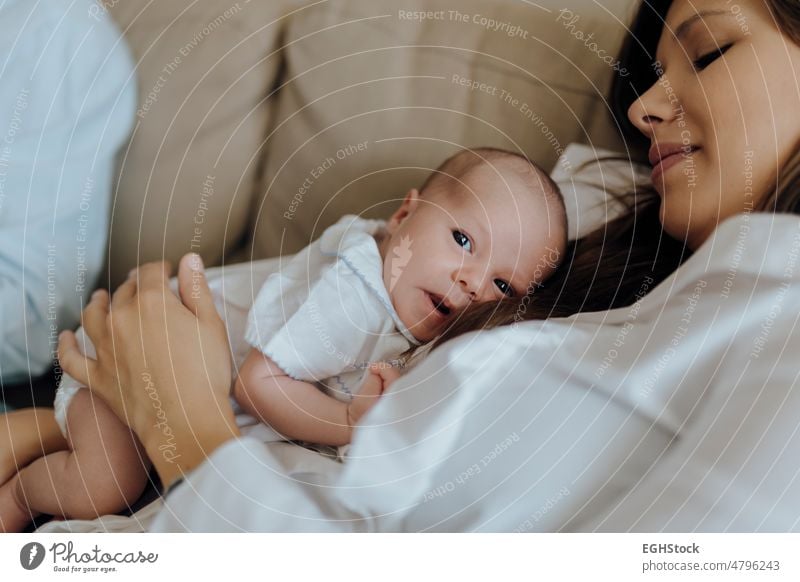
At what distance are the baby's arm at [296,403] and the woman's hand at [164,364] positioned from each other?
0.02 meters

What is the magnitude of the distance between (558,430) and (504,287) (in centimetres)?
12

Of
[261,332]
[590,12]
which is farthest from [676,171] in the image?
[261,332]

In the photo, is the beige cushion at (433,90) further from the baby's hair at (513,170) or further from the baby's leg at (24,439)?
the baby's leg at (24,439)

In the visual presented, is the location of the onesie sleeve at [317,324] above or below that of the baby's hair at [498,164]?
below

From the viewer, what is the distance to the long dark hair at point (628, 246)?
435 mm

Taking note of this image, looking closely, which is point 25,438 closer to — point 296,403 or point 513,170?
point 296,403

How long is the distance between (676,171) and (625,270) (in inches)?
3.0

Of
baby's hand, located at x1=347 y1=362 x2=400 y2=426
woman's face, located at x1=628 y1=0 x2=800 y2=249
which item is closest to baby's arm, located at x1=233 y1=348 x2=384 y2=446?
baby's hand, located at x1=347 y1=362 x2=400 y2=426

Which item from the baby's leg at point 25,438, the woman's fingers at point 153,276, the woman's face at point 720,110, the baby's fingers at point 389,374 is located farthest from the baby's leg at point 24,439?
the woman's face at point 720,110

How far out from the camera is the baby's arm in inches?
16.9

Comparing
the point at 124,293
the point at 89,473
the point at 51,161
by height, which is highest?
the point at 51,161

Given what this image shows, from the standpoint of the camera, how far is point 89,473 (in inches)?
17.1

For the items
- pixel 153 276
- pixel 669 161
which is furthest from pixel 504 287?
pixel 153 276

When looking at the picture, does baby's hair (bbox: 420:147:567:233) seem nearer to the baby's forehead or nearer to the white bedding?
the baby's forehead
